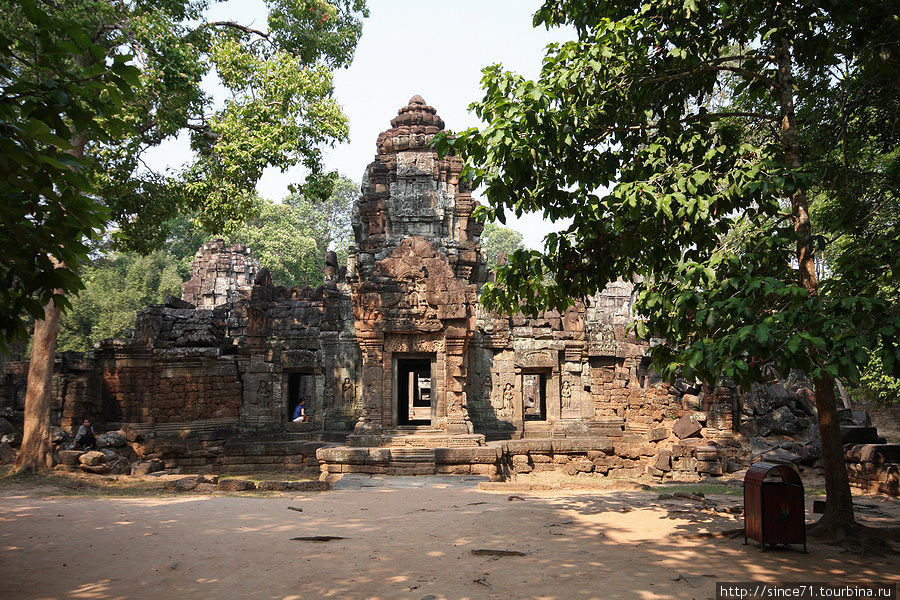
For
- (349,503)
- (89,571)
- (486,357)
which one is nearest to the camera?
(89,571)

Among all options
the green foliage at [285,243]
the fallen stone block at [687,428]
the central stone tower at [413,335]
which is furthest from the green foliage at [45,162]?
the green foliage at [285,243]

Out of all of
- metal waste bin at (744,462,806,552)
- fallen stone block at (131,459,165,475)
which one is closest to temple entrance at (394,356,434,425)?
fallen stone block at (131,459,165,475)

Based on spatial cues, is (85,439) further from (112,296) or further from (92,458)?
(112,296)

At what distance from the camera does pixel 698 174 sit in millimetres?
6203

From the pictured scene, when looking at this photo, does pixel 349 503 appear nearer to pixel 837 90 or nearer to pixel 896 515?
pixel 896 515

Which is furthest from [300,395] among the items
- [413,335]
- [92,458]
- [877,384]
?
[877,384]

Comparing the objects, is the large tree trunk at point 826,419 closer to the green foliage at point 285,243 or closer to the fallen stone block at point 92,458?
the fallen stone block at point 92,458

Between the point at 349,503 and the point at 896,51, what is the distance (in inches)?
339

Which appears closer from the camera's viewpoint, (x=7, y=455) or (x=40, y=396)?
(x=40, y=396)

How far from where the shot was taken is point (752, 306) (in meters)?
5.77

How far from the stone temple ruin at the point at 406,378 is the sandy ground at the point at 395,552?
15.3 feet

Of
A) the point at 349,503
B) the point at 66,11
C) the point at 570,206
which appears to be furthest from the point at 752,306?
the point at 66,11

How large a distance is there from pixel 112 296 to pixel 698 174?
106ft

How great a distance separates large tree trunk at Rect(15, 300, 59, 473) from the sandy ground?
4662 mm
